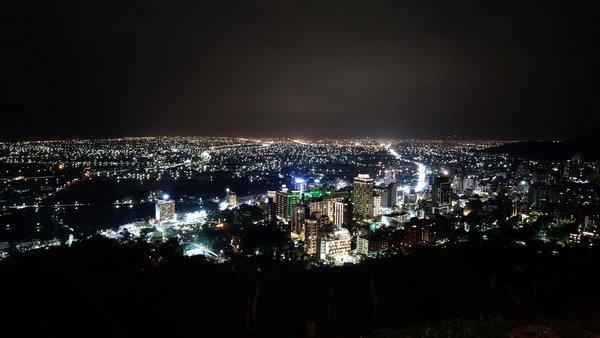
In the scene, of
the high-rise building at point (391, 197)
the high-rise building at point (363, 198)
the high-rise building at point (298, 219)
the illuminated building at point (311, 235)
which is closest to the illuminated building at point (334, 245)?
the illuminated building at point (311, 235)

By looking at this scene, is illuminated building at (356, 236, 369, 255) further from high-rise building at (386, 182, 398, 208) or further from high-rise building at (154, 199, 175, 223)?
high-rise building at (154, 199, 175, 223)

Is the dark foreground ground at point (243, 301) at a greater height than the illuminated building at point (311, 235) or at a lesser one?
greater

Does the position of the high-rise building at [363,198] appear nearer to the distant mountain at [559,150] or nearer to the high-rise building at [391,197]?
the high-rise building at [391,197]

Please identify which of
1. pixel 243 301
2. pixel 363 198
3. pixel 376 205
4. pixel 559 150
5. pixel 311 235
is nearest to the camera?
pixel 243 301

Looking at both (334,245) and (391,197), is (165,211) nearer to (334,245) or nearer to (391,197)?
(334,245)

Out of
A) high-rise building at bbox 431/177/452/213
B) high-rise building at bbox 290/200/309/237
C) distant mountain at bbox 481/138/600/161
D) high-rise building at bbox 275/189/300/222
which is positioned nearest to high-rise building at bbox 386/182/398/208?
high-rise building at bbox 431/177/452/213

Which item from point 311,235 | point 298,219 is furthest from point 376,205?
point 311,235
